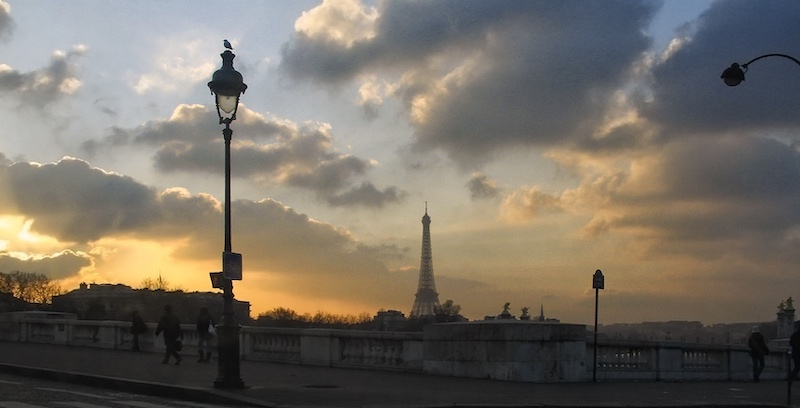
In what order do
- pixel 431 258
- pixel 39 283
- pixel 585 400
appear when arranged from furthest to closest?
1. pixel 39 283
2. pixel 431 258
3. pixel 585 400

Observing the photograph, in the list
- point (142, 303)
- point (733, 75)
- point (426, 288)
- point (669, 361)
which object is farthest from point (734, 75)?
point (142, 303)

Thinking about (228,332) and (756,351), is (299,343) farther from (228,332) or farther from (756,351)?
(756,351)

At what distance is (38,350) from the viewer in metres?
32.7

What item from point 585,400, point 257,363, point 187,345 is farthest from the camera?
point 187,345

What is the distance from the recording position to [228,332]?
746 inches

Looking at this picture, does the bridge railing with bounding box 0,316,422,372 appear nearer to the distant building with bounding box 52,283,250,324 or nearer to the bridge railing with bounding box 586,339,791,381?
the bridge railing with bounding box 586,339,791,381

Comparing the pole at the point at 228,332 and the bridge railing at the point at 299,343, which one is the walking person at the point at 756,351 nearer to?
the bridge railing at the point at 299,343

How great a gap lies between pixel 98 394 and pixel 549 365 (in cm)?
1029

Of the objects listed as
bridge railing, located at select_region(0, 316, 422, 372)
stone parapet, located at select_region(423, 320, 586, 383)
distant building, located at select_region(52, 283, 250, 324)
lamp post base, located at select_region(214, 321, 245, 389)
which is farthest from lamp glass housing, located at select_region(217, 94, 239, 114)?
distant building, located at select_region(52, 283, 250, 324)

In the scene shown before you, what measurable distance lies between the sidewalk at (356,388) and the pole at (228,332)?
406 millimetres

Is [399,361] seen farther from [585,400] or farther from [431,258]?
[431,258]

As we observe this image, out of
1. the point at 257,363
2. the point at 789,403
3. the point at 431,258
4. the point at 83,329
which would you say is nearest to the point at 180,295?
the point at 431,258

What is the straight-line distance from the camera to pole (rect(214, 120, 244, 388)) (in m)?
18.8

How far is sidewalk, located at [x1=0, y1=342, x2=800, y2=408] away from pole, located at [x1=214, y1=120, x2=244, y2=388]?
0.41 meters
